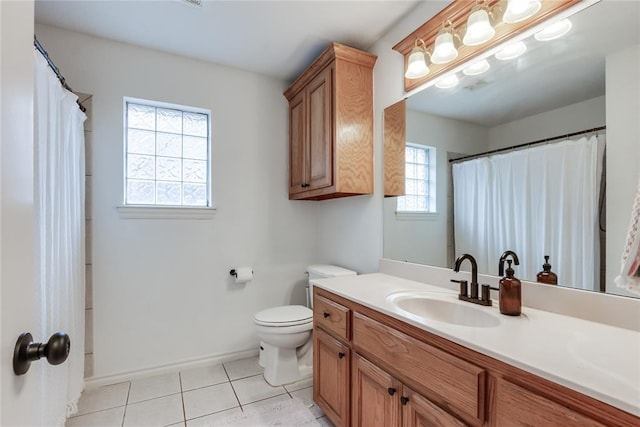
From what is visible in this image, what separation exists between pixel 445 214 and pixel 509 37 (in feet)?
2.94

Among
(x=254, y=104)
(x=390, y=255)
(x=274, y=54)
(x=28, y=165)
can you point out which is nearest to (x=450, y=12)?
(x=274, y=54)

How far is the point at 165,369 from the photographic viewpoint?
88.6 inches

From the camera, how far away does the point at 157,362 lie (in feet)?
7.35

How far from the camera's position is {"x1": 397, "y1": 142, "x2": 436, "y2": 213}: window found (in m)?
1.80

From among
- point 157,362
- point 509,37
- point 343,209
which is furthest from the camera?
point 343,209

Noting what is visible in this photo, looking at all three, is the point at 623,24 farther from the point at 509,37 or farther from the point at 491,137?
the point at 491,137

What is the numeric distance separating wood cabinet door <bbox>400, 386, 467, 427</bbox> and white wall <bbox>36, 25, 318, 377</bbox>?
66.9 inches

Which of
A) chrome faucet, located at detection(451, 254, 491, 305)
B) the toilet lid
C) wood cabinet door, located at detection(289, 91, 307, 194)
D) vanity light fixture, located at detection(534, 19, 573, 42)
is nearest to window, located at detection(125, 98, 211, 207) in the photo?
wood cabinet door, located at detection(289, 91, 307, 194)

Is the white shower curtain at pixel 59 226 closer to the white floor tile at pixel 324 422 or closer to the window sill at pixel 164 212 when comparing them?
the window sill at pixel 164 212

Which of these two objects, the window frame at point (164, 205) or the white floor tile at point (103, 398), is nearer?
the white floor tile at point (103, 398)

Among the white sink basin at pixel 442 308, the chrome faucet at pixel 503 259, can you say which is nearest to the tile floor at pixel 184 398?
the white sink basin at pixel 442 308

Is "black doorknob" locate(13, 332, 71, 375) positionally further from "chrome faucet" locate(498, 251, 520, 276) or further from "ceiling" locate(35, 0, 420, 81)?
"ceiling" locate(35, 0, 420, 81)

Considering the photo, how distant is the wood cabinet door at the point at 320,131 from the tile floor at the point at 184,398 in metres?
1.46

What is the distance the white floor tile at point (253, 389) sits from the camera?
1.94 metres
